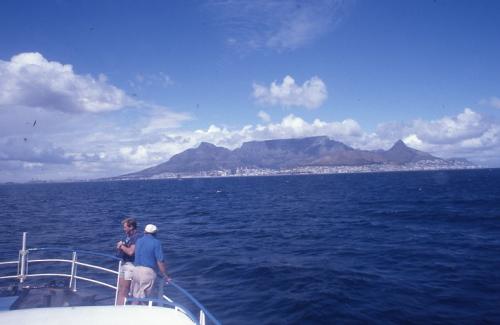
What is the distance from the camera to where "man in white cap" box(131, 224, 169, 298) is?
8.06 metres

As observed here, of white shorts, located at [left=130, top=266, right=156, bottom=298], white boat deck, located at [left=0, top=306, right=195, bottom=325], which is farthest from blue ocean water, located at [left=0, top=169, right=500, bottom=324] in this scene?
white boat deck, located at [left=0, top=306, right=195, bottom=325]

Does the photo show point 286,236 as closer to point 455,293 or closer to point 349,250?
point 349,250

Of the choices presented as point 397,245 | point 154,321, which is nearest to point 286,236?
point 397,245

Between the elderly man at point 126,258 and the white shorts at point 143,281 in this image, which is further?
the elderly man at point 126,258

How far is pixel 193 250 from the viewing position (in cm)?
2195

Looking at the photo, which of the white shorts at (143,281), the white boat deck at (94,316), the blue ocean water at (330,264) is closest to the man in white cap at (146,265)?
the white shorts at (143,281)

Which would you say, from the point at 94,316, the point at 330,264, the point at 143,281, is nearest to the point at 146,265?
the point at 143,281

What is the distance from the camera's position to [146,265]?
319 inches

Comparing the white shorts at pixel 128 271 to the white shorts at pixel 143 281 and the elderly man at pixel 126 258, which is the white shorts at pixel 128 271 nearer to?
the elderly man at pixel 126 258

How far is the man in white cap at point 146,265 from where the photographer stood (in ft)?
26.5

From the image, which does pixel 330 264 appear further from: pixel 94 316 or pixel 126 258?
pixel 94 316

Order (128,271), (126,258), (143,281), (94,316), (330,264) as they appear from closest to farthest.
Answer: (94,316) → (143,281) → (128,271) → (126,258) → (330,264)

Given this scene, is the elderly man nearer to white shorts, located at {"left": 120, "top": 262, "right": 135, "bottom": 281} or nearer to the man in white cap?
white shorts, located at {"left": 120, "top": 262, "right": 135, "bottom": 281}

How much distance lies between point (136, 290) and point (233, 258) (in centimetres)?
1177
